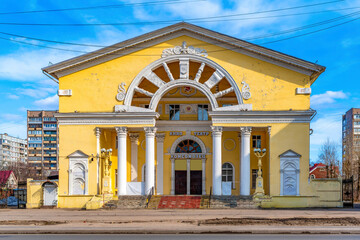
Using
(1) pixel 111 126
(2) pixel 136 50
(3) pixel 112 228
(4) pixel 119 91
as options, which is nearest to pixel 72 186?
(1) pixel 111 126

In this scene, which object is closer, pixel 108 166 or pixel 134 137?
pixel 108 166

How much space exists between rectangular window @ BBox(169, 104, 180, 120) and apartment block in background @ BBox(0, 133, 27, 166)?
116038mm

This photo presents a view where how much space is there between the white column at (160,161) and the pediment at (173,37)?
757 cm

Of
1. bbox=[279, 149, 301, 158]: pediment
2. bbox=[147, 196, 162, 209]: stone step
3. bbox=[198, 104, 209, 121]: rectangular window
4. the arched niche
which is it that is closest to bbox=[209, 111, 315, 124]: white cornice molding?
bbox=[279, 149, 301, 158]: pediment

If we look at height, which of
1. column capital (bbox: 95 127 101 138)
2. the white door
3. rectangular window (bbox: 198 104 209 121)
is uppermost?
rectangular window (bbox: 198 104 209 121)

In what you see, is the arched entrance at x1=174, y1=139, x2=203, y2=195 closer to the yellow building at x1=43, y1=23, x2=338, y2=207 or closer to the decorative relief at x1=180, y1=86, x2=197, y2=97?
the yellow building at x1=43, y1=23, x2=338, y2=207

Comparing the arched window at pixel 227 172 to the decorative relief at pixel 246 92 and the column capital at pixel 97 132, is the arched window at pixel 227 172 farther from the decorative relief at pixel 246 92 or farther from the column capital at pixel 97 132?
the column capital at pixel 97 132

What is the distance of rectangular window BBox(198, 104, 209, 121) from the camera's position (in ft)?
116

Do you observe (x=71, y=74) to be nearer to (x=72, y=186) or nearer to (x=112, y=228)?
(x=72, y=186)

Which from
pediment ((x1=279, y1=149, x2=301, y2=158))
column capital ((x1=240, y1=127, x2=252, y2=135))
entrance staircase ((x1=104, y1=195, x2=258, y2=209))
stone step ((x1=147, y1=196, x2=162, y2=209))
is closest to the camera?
entrance staircase ((x1=104, y1=195, x2=258, y2=209))

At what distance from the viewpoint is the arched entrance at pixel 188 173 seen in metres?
35.0

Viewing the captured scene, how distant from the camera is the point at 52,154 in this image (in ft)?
403

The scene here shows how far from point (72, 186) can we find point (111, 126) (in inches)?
196

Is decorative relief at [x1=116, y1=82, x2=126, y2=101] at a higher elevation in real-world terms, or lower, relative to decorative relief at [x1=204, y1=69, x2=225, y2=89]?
lower
